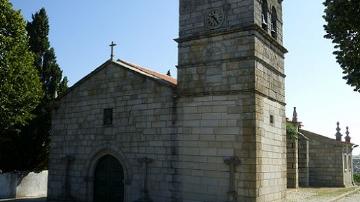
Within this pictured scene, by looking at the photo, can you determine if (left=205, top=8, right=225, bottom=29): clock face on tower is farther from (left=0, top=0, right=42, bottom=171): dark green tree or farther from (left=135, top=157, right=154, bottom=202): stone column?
(left=0, top=0, right=42, bottom=171): dark green tree

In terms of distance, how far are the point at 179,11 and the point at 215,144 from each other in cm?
539

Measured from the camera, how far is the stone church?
1357 centimetres

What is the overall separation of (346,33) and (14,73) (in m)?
14.0

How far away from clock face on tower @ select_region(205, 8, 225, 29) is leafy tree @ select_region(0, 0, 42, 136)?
29.5ft

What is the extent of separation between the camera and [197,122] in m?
14.5

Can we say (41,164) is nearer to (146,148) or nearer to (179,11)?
(146,148)

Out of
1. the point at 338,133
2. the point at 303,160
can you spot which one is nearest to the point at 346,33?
the point at 303,160

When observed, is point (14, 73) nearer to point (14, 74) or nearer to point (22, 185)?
point (14, 74)

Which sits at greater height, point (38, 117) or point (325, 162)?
point (38, 117)

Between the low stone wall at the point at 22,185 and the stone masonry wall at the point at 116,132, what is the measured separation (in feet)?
10.0

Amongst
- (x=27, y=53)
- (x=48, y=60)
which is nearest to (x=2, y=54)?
(x=27, y=53)

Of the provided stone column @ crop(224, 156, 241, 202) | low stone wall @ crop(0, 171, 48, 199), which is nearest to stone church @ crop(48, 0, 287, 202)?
stone column @ crop(224, 156, 241, 202)

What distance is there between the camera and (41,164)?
22266 millimetres

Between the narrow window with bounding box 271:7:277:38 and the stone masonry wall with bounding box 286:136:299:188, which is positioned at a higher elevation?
the narrow window with bounding box 271:7:277:38
